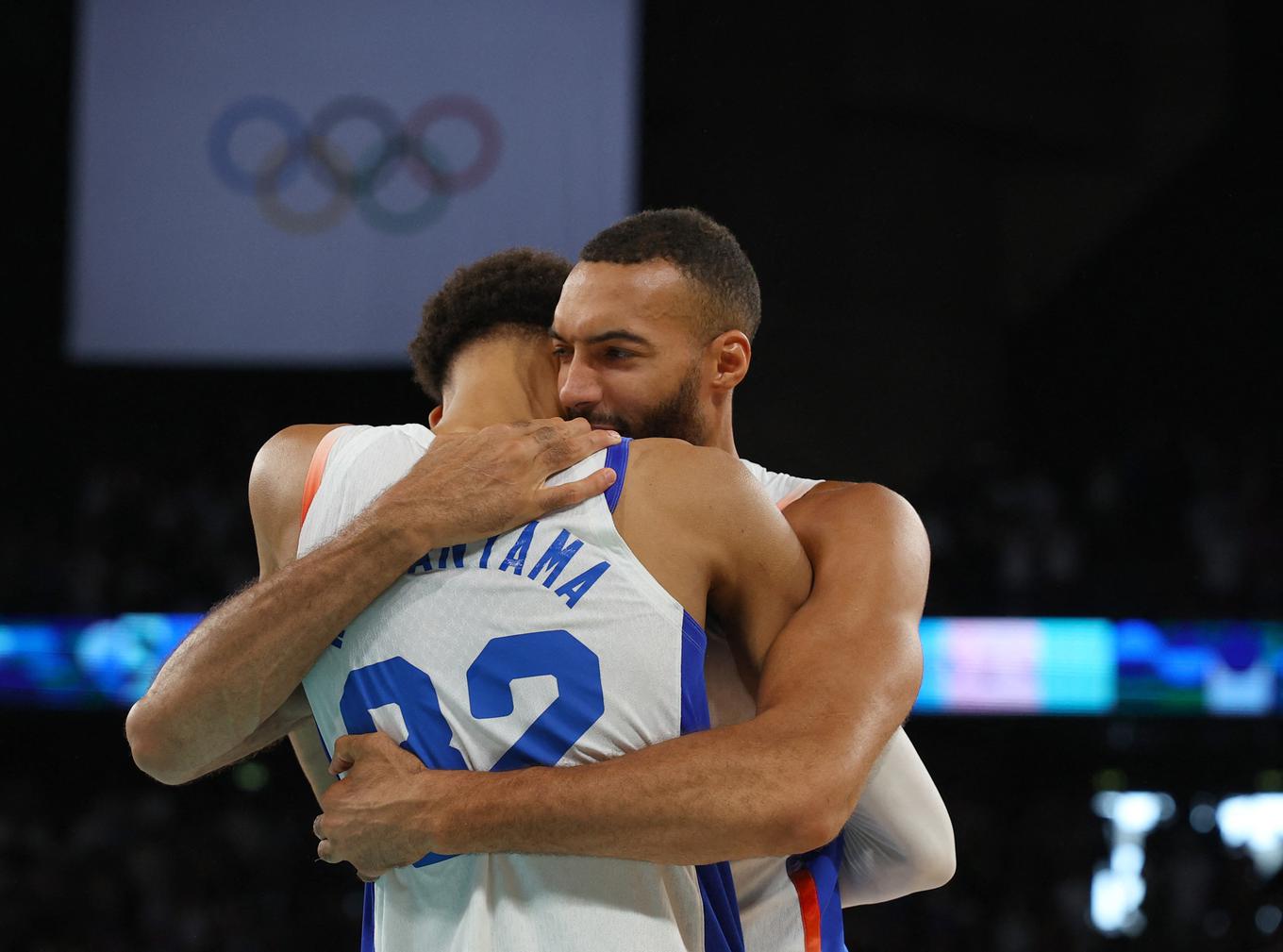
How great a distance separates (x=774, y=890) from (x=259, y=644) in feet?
2.95

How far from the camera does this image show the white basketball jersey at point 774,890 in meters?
2.14

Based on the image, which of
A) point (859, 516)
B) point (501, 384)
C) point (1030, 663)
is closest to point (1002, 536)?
point (1030, 663)

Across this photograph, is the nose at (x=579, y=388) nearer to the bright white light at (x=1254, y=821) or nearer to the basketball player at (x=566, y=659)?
the basketball player at (x=566, y=659)

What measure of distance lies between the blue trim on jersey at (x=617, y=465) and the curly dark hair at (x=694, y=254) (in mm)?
511

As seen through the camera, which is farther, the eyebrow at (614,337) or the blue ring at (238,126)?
the blue ring at (238,126)

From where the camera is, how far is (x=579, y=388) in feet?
7.61

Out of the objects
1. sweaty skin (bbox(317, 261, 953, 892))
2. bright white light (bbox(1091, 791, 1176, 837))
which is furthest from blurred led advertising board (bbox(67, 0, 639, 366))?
sweaty skin (bbox(317, 261, 953, 892))

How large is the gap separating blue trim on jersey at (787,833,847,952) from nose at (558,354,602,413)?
0.83 metres

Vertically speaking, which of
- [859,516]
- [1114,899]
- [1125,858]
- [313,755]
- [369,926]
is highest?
[859,516]

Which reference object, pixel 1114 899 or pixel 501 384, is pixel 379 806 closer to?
pixel 501 384

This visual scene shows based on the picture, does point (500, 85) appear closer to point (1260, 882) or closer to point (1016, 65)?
point (1016, 65)

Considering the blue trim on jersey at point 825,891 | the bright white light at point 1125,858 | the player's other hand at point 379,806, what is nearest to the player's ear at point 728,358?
the blue trim on jersey at point 825,891

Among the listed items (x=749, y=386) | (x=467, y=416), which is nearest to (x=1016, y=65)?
(x=749, y=386)

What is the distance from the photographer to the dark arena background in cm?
1065
